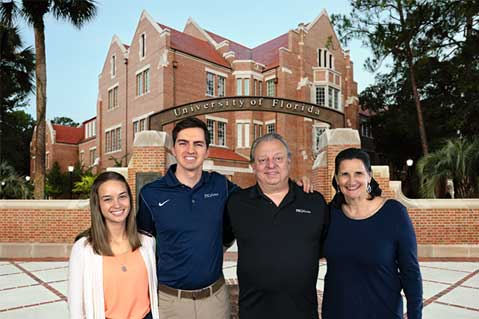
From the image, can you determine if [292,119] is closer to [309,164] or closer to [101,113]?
[309,164]

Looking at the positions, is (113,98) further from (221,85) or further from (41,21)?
(41,21)

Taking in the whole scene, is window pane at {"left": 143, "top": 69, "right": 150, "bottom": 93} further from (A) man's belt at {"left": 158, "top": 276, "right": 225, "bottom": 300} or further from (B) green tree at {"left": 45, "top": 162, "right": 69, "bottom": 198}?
(A) man's belt at {"left": 158, "top": 276, "right": 225, "bottom": 300}

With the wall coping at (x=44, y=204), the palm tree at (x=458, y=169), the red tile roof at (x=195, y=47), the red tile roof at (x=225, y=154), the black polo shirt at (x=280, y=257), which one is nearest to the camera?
the black polo shirt at (x=280, y=257)

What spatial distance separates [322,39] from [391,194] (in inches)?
941

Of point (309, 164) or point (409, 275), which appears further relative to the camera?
point (309, 164)

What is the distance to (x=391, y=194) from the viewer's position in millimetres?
11148

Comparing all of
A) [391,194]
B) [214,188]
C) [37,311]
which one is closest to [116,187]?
[214,188]

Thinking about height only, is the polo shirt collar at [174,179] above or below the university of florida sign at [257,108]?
below

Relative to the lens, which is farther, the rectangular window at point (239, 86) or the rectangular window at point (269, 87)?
the rectangular window at point (269, 87)

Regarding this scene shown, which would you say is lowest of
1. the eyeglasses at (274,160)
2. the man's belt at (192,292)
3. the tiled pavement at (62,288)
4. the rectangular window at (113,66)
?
the tiled pavement at (62,288)

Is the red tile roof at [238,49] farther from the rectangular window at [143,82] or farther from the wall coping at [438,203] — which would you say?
the wall coping at [438,203]

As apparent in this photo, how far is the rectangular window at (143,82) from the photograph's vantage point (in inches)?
1066

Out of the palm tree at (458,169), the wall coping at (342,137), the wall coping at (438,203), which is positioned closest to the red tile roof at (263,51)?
the palm tree at (458,169)

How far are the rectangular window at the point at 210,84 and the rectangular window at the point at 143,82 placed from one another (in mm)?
3988
